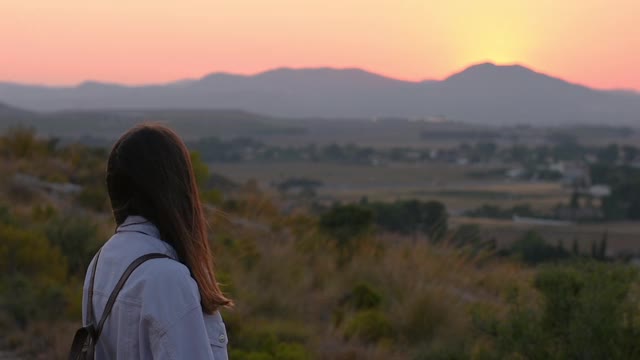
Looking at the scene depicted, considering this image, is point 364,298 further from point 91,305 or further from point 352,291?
point 91,305

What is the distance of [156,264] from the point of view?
117 inches

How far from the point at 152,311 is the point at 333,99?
11902 centimetres

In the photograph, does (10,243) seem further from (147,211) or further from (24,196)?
(147,211)

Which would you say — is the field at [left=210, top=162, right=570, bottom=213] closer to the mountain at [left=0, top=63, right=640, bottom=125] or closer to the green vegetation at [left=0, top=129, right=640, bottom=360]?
the mountain at [left=0, top=63, right=640, bottom=125]

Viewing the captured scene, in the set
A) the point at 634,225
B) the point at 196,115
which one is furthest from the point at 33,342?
the point at 196,115

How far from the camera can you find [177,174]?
3127mm

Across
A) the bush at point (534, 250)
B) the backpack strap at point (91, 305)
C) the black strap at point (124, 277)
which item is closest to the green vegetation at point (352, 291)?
the bush at point (534, 250)

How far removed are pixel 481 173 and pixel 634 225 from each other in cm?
3409

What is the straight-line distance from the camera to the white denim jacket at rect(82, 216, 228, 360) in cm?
294

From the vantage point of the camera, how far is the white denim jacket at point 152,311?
2941 mm

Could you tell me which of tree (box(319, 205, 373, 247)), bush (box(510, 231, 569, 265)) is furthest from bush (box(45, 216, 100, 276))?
bush (box(510, 231, 569, 265))

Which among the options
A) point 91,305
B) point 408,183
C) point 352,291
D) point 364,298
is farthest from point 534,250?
point 408,183

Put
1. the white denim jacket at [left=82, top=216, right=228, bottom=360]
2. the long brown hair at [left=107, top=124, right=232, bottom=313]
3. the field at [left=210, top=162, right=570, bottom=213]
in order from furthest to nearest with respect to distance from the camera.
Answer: the field at [left=210, top=162, right=570, bottom=213]
the long brown hair at [left=107, top=124, right=232, bottom=313]
the white denim jacket at [left=82, top=216, right=228, bottom=360]

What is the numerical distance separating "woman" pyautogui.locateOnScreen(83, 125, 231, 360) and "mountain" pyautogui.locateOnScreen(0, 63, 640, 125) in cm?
5706
